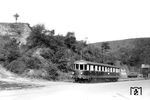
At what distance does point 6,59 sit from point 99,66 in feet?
46.7

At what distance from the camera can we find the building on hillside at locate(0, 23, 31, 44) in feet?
203

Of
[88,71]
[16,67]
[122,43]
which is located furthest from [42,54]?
[122,43]

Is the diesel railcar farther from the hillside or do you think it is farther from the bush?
the hillside

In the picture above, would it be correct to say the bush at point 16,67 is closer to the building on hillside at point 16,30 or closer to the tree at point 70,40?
the building on hillside at point 16,30

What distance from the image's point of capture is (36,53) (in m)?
51.3

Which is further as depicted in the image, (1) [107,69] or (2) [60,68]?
(2) [60,68]

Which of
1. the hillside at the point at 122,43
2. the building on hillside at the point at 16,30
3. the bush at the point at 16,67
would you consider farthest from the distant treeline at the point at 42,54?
the hillside at the point at 122,43

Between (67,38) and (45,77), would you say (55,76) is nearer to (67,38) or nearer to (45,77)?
(45,77)

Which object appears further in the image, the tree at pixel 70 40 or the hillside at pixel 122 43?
the hillside at pixel 122 43

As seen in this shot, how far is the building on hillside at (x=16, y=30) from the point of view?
61938mm

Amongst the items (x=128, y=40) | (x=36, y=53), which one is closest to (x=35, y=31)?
(x=36, y=53)

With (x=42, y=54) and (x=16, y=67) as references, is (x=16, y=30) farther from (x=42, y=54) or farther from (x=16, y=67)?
(x=16, y=67)

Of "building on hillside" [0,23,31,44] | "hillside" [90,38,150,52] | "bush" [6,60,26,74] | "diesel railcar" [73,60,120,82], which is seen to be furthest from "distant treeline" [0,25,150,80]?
"hillside" [90,38,150,52]

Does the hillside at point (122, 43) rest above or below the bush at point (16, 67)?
above
